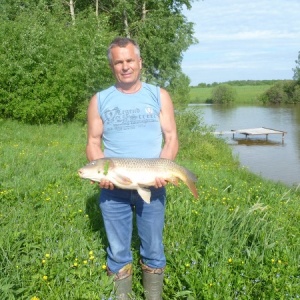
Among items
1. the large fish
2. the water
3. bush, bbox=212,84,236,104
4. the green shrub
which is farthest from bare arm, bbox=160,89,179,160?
bush, bbox=212,84,236,104

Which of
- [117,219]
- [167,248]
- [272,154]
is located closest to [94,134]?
[117,219]

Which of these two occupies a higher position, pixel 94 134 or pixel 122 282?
pixel 94 134

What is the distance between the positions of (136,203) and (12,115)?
695 inches

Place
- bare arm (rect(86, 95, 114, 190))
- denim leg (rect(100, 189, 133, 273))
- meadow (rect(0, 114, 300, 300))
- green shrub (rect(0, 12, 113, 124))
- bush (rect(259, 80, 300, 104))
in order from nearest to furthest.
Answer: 1. bare arm (rect(86, 95, 114, 190))
2. denim leg (rect(100, 189, 133, 273))
3. meadow (rect(0, 114, 300, 300))
4. green shrub (rect(0, 12, 113, 124))
5. bush (rect(259, 80, 300, 104))

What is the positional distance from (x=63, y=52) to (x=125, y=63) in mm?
18027

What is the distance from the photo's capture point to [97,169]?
10.1ft

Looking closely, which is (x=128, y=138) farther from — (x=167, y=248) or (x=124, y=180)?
(x=167, y=248)

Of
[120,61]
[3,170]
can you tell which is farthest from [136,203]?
[3,170]

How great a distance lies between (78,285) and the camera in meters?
3.43

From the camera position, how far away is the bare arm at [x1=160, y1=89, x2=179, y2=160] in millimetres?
3195

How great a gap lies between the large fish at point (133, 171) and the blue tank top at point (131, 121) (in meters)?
0.12

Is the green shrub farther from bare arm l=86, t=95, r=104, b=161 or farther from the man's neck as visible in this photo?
the man's neck

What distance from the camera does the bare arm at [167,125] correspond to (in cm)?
320

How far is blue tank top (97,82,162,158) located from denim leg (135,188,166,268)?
1.25 feet
